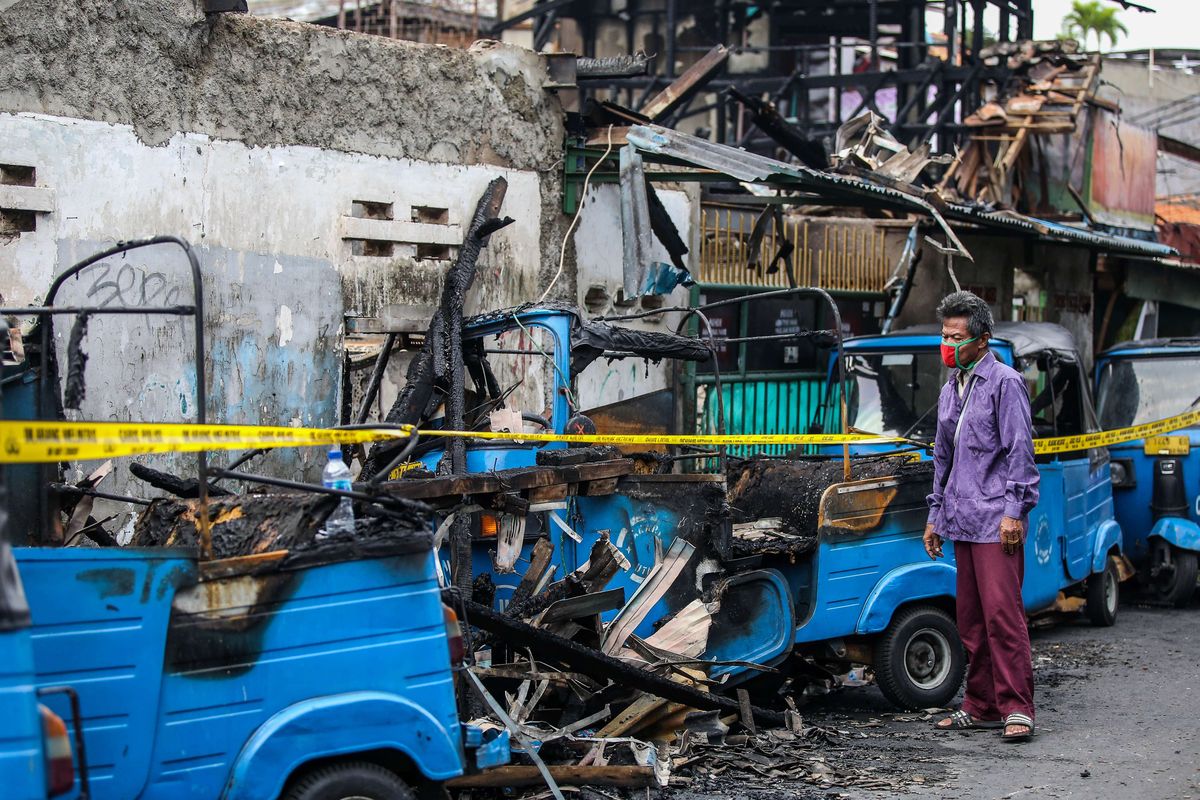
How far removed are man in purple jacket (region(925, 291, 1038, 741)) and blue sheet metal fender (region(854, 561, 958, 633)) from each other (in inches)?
14.5

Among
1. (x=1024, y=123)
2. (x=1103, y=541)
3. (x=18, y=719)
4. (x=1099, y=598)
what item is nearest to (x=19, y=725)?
(x=18, y=719)

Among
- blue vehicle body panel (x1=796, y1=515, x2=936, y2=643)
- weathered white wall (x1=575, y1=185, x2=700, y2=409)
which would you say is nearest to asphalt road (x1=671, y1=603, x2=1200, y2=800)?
blue vehicle body panel (x1=796, y1=515, x2=936, y2=643)

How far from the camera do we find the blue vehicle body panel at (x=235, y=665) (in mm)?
4023

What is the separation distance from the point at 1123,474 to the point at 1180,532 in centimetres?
66

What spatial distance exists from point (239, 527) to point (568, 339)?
2537mm

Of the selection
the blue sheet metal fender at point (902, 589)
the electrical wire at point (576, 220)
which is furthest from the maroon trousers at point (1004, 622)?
the electrical wire at point (576, 220)

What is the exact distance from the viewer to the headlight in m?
10.8

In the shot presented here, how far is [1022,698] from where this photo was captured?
21.5ft

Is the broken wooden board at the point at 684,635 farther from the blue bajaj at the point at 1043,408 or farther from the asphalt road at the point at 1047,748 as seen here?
the blue bajaj at the point at 1043,408

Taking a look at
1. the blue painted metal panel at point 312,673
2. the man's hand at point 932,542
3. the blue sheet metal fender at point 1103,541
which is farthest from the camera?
the blue sheet metal fender at point 1103,541

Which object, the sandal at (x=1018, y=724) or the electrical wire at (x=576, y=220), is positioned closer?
the sandal at (x=1018, y=724)

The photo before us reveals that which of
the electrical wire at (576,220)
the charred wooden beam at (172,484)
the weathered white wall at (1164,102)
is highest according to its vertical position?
the weathered white wall at (1164,102)

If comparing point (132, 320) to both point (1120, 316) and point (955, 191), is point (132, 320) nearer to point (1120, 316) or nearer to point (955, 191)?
point (955, 191)

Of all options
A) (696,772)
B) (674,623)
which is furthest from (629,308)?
(696,772)
